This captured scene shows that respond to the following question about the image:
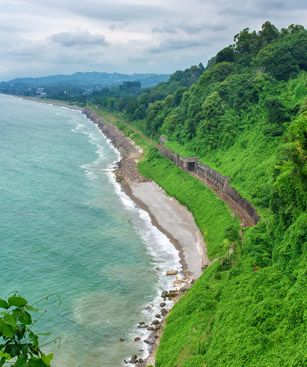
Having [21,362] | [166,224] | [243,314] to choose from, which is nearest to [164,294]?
[243,314]

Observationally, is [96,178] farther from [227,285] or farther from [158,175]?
[227,285]

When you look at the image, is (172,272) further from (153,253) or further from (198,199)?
(198,199)

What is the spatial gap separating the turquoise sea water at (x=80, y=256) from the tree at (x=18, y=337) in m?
25.8

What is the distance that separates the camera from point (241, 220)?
151ft

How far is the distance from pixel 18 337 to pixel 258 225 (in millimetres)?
34621

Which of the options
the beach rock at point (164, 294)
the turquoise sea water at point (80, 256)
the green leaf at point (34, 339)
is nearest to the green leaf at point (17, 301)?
the green leaf at point (34, 339)

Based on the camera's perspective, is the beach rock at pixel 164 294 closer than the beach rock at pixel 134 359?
No

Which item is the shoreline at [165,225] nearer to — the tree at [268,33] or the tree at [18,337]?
the tree at [18,337]

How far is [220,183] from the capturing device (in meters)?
57.8

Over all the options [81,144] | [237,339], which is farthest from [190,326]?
[81,144]

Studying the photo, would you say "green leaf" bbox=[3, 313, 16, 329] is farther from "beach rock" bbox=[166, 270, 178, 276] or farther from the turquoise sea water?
"beach rock" bbox=[166, 270, 178, 276]

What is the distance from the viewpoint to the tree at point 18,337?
448 centimetres

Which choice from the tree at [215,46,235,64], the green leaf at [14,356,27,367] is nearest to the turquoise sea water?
the green leaf at [14,356,27,367]

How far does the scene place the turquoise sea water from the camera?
31891 millimetres
